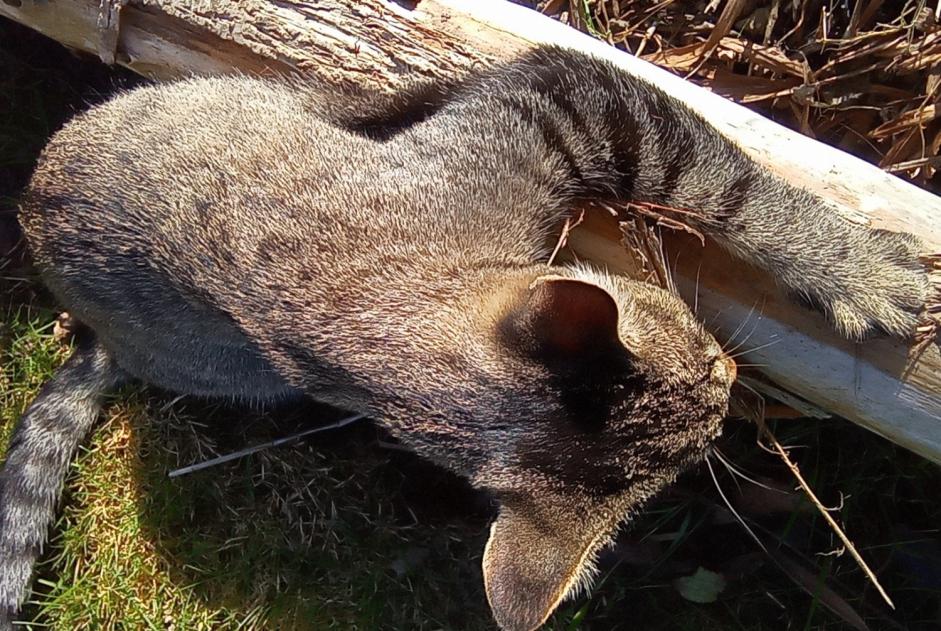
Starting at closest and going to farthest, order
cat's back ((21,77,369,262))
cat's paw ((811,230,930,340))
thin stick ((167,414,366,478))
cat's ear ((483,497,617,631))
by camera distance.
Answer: cat's ear ((483,497,617,631)), cat's paw ((811,230,930,340)), cat's back ((21,77,369,262)), thin stick ((167,414,366,478))

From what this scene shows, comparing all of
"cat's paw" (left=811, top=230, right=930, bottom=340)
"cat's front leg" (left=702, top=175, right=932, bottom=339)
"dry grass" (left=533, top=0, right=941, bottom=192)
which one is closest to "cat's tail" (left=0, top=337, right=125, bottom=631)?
"dry grass" (left=533, top=0, right=941, bottom=192)

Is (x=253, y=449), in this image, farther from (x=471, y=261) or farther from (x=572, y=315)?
(x=572, y=315)

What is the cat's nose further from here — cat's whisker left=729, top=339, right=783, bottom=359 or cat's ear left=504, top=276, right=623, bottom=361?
cat's ear left=504, top=276, right=623, bottom=361

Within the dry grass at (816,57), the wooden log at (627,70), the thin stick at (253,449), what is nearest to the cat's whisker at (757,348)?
the wooden log at (627,70)

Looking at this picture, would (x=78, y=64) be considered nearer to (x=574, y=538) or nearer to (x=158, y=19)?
(x=158, y=19)

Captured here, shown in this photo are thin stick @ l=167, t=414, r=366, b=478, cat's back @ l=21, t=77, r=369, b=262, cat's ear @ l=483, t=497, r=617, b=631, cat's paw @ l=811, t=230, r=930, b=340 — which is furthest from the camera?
thin stick @ l=167, t=414, r=366, b=478

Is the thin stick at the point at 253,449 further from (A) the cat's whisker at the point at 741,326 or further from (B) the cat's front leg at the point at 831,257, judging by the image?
(B) the cat's front leg at the point at 831,257
